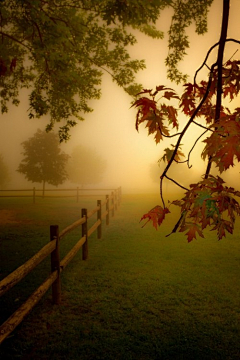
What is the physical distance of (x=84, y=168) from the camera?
180ft

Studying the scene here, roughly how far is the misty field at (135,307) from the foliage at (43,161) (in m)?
26.0

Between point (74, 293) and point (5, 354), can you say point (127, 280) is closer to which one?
point (74, 293)

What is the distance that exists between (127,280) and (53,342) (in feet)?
7.38

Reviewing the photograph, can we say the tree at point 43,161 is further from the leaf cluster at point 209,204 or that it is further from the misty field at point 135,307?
the leaf cluster at point 209,204

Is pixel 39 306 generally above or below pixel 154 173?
below

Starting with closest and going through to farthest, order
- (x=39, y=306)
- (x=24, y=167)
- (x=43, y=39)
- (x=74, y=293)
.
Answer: (x=39, y=306)
(x=74, y=293)
(x=43, y=39)
(x=24, y=167)

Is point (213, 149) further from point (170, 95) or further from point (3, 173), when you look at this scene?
point (3, 173)

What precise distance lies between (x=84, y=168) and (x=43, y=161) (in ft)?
72.5

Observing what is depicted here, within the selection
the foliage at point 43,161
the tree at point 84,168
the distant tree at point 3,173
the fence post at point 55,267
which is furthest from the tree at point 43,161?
the fence post at point 55,267

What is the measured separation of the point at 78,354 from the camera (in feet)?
9.96

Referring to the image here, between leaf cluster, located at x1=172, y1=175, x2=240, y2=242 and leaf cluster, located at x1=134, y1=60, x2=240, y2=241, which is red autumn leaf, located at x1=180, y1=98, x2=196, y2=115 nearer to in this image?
leaf cluster, located at x1=134, y1=60, x2=240, y2=241

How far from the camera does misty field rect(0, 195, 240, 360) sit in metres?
3.12

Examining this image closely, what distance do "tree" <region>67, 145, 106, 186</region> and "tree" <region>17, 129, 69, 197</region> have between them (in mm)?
20464

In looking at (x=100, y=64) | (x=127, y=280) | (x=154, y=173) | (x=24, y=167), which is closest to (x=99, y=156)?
(x=154, y=173)
